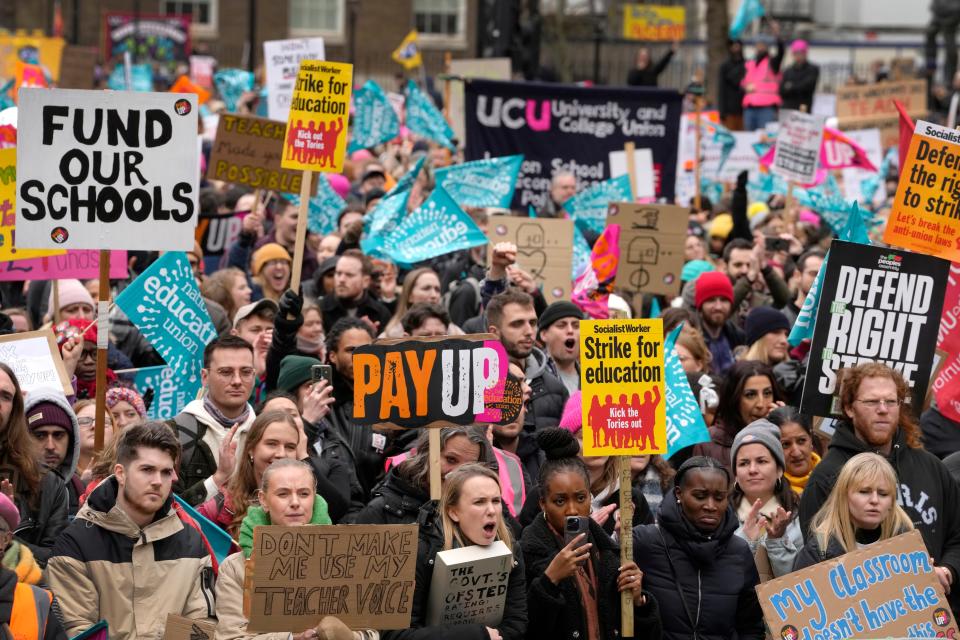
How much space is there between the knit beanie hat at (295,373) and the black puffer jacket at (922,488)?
245cm

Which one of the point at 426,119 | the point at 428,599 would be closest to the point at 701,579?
the point at 428,599

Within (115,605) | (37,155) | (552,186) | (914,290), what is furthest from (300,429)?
(552,186)

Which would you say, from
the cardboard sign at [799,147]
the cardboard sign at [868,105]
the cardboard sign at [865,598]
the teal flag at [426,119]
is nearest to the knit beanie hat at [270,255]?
the cardboard sign at [865,598]

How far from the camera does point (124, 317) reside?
9297mm

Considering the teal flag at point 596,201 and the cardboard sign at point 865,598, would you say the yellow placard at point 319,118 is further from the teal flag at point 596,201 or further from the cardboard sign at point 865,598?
the cardboard sign at point 865,598

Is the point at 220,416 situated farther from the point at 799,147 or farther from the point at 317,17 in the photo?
the point at 317,17

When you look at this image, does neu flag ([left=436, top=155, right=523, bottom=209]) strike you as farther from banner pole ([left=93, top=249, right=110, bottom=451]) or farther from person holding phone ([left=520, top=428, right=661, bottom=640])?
person holding phone ([left=520, top=428, right=661, bottom=640])

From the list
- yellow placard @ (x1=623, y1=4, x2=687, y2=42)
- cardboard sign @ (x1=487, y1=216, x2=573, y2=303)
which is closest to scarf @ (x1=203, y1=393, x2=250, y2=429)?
cardboard sign @ (x1=487, y1=216, x2=573, y2=303)

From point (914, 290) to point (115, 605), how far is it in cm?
410

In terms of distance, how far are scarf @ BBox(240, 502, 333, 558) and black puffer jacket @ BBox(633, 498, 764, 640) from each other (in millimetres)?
1242

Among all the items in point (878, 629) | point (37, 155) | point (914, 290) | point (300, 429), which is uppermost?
point (37, 155)

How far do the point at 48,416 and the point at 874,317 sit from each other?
3803mm

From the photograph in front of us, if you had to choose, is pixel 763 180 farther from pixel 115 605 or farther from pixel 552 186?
pixel 115 605

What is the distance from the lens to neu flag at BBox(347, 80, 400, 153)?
16.3m
